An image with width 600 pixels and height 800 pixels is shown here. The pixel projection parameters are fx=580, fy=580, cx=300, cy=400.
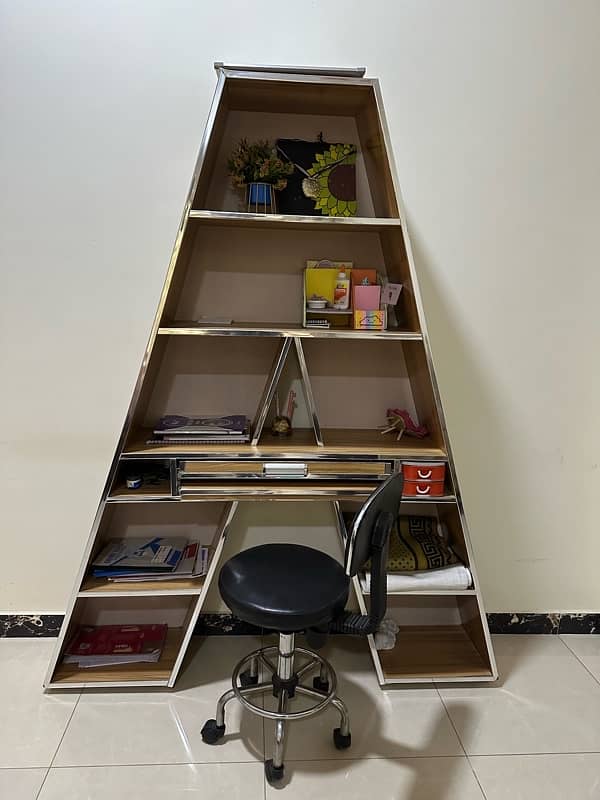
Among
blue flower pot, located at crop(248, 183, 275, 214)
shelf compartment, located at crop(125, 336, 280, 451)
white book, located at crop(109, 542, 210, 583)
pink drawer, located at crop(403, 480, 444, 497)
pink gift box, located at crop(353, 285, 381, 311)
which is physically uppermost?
blue flower pot, located at crop(248, 183, 275, 214)

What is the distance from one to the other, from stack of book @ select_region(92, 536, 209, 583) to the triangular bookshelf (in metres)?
0.03

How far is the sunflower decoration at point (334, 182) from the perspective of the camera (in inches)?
77.7

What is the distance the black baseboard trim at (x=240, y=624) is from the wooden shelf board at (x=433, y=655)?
225mm

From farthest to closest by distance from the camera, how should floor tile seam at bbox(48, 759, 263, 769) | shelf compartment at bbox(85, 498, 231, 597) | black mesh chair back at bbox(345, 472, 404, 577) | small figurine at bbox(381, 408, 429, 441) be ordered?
shelf compartment at bbox(85, 498, 231, 597), small figurine at bbox(381, 408, 429, 441), floor tile seam at bbox(48, 759, 263, 769), black mesh chair back at bbox(345, 472, 404, 577)

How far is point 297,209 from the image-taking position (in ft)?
6.48

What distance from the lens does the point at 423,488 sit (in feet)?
6.41

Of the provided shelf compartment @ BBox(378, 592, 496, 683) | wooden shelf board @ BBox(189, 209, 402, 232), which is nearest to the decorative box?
wooden shelf board @ BBox(189, 209, 402, 232)

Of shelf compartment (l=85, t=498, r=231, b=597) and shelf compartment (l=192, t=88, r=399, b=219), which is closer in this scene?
shelf compartment (l=192, t=88, r=399, b=219)

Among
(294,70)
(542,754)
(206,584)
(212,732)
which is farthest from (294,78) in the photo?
(542,754)

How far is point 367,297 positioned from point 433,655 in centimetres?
135

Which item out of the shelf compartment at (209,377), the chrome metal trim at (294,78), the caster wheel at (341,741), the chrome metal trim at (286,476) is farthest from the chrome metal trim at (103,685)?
the chrome metal trim at (294,78)

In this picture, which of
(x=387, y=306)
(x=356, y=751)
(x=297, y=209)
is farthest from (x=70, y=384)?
(x=356, y=751)

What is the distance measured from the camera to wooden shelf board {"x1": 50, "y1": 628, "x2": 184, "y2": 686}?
199cm

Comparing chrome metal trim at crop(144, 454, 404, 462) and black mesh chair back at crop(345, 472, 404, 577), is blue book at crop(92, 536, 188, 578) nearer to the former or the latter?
chrome metal trim at crop(144, 454, 404, 462)
